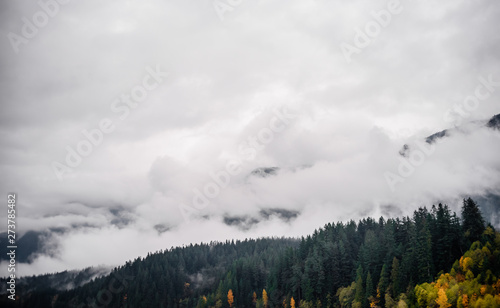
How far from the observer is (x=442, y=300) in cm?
7056

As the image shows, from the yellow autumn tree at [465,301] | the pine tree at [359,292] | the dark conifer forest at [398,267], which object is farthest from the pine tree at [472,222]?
the pine tree at [359,292]

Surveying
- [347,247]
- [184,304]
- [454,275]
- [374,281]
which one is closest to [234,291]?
[184,304]

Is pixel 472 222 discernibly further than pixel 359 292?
No

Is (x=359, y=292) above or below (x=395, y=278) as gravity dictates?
below

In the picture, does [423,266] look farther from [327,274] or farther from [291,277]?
[291,277]

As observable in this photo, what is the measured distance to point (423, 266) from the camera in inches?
3337

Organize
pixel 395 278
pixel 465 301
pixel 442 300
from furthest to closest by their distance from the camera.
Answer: pixel 395 278 → pixel 442 300 → pixel 465 301

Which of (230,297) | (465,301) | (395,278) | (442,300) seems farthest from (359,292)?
(230,297)

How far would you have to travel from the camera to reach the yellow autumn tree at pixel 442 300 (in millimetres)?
69875

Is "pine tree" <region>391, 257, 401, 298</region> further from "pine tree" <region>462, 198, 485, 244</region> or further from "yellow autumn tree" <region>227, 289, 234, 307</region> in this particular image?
"yellow autumn tree" <region>227, 289, 234, 307</region>

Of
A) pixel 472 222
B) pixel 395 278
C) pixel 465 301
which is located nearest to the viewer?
pixel 465 301

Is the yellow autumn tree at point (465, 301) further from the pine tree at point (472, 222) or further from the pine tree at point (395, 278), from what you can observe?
the pine tree at point (472, 222)

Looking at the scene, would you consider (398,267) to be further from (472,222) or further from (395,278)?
(472,222)

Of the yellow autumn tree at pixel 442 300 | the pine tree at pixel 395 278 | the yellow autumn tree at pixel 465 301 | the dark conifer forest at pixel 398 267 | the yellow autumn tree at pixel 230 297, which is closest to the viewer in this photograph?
the yellow autumn tree at pixel 465 301
